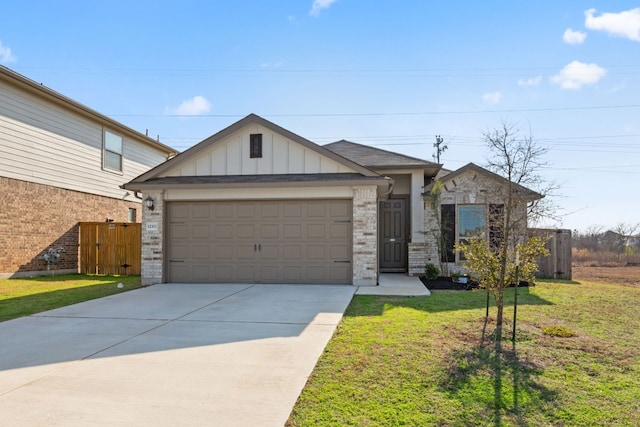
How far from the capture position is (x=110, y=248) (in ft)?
47.1

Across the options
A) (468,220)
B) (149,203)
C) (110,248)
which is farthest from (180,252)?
(468,220)

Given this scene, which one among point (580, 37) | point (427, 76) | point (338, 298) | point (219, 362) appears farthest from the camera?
point (427, 76)

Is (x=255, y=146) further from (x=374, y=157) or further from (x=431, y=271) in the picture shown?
(x=431, y=271)

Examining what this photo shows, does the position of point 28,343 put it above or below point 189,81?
below

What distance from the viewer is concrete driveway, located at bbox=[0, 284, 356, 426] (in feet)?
10.9

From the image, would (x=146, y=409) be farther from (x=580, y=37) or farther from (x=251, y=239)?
(x=580, y=37)

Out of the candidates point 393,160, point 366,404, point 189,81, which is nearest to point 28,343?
point 366,404

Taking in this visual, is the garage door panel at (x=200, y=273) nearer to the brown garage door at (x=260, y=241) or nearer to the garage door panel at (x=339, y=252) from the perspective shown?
the brown garage door at (x=260, y=241)

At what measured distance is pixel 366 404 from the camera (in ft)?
11.2

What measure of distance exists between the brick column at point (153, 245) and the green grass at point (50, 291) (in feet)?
1.59

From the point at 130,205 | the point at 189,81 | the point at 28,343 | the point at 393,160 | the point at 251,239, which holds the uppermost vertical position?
the point at 189,81

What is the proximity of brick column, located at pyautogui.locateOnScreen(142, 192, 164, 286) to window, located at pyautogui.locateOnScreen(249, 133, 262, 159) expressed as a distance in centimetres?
277

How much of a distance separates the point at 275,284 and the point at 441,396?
745cm

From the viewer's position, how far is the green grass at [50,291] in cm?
790
